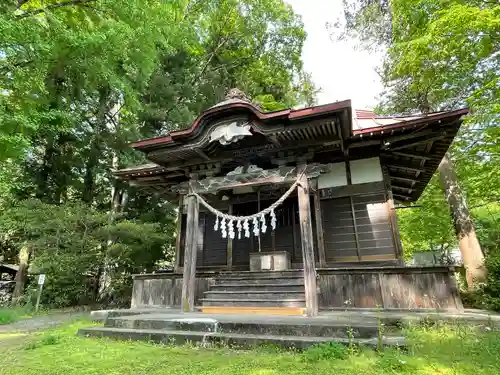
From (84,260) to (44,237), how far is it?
1.65 m

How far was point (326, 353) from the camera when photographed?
136 inches

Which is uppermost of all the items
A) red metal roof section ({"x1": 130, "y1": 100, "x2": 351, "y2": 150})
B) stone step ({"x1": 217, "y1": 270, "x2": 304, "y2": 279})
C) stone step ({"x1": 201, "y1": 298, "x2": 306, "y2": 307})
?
red metal roof section ({"x1": 130, "y1": 100, "x2": 351, "y2": 150})

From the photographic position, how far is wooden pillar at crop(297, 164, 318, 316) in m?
5.53

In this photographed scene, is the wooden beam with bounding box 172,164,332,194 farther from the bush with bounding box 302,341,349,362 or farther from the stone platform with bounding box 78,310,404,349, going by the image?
the bush with bounding box 302,341,349,362

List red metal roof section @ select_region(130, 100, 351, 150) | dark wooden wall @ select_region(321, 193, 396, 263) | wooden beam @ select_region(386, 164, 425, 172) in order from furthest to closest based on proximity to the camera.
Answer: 1. wooden beam @ select_region(386, 164, 425, 172)
2. dark wooden wall @ select_region(321, 193, 396, 263)
3. red metal roof section @ select_region(130, 100, 351, 150)

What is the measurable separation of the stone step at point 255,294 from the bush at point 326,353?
243 centimetres

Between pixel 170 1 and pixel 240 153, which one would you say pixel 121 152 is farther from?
pixel 240 153

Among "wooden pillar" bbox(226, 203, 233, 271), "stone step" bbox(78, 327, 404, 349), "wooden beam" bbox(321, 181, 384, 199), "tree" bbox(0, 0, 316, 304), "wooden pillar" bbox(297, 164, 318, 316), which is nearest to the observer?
"stone step" bbox(78, 327, 404, 349)

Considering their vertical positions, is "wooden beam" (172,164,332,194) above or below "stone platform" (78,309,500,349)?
above

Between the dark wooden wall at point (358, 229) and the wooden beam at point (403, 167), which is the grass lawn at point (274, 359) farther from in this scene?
the wooden beam at point (403, 167)

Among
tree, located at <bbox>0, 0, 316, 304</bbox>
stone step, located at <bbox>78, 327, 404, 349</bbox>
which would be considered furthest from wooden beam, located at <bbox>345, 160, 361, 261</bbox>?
tree, located at <bbox>0, 0, 316, 304</bbox>

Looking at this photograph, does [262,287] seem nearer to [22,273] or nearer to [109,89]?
[109,89]

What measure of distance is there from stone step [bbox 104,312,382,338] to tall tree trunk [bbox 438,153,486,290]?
6.43m

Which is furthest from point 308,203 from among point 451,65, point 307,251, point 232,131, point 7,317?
point 7,317
